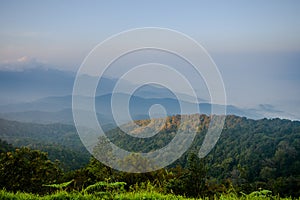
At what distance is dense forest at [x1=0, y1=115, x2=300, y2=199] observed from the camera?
23.0 ft

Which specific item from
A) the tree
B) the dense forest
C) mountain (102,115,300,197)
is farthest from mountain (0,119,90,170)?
the tree

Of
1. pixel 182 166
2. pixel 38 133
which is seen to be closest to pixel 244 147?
pixel 182 166

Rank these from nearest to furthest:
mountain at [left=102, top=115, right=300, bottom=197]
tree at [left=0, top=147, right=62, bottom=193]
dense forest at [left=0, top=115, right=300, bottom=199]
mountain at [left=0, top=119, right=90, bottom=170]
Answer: dense forest at [left=0, top=115, right=300, bottom=199] < tree at [left=0, top=147, right=62, bottom=193] < mountain at [left=102, top=115, right=300, bottom=197] < mountain at [left=0, top=119, right=90, bottom=170]

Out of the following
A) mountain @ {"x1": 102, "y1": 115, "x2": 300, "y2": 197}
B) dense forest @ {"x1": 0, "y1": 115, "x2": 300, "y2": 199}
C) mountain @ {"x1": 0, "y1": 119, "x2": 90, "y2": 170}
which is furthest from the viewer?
mountain @ {"x1": 0, "y1": 119, "x2": 90, "y2": 170}

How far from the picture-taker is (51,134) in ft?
211

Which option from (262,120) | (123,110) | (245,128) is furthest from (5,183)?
(262,120)

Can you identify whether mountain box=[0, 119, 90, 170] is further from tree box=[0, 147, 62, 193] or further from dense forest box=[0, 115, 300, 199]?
tree box=[0, 147, 62, 193]

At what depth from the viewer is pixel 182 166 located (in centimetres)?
2638

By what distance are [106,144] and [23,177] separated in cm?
460

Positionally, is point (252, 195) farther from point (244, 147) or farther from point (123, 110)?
point (244, 147)

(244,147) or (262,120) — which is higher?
(262,120)

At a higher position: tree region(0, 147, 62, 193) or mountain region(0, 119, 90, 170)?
tree region(0, 147, 62, 193)

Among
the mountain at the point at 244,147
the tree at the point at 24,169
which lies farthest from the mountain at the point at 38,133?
the tree at the point at 24,169

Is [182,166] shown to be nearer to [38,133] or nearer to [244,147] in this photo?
[244,147]
